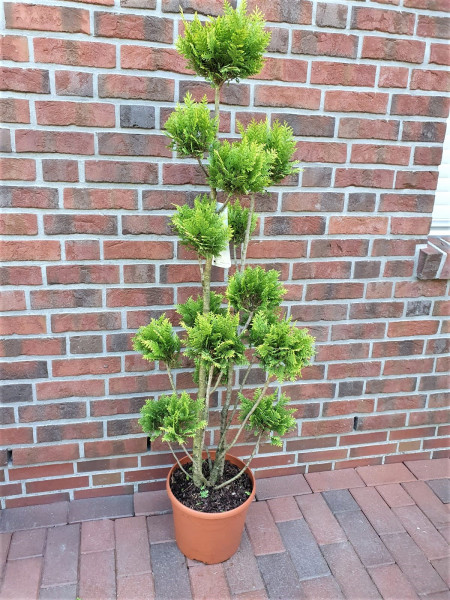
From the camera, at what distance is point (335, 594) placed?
1.86 meters

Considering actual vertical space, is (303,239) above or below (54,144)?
below

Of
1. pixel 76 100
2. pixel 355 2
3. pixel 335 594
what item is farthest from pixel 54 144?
pixel 335 594

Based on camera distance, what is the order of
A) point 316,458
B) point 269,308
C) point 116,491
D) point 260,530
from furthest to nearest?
point 316,458 < point 116,491 < point 260,530 < point 269,308

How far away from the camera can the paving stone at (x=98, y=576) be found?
1.82 metres

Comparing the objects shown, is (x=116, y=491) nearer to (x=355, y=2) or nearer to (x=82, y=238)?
(x=82, y=238)

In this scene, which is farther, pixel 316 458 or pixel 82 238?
pixel 316 458

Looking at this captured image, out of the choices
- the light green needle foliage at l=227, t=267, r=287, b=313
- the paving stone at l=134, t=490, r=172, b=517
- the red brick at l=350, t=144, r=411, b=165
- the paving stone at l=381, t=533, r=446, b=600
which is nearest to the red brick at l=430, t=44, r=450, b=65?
the red brick at l=350, t=144, r=411, b=165

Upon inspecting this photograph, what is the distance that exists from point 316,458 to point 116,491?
1025 mm

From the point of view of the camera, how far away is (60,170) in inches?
75.6

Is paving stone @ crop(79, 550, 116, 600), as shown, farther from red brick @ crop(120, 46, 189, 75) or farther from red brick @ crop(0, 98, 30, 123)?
red brick @ crop(120, 46, 189, 75)

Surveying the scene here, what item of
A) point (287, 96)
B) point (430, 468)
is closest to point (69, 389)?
point (287, 96)

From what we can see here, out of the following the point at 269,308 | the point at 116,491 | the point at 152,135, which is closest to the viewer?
the point at 269,308

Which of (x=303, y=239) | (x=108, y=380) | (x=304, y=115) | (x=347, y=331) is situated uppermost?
(x=304, y=115)

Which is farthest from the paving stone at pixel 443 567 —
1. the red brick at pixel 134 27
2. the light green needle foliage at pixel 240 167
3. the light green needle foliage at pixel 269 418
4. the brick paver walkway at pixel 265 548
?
the red brick at pixel 134 27
